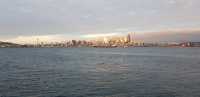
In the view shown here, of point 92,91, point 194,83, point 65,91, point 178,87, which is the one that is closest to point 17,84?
point 65,91

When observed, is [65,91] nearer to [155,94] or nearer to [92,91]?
[92,91]

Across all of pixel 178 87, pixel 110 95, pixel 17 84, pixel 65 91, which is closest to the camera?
pixel 110 95

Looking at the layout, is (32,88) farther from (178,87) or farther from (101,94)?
(178,87)

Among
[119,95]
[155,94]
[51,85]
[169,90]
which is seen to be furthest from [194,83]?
[51,85]

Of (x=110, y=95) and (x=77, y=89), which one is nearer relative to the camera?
(x=110, y=95)

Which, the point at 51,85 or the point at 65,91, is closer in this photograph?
the point at 65,91

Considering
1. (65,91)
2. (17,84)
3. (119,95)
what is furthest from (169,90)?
(17,84)

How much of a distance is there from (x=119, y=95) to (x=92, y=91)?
3965mm

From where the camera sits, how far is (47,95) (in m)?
30.1

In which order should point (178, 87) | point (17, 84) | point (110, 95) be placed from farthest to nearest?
1. point (17, 84)
2. point (178, 87)
3. point (110, 95)

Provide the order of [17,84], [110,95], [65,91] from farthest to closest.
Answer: [17,84], [65,91], [110,95]

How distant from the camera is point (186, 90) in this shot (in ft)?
109

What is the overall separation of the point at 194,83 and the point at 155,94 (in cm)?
1039

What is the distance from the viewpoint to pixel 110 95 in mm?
30062
